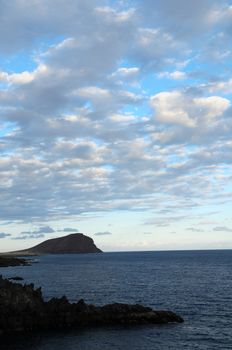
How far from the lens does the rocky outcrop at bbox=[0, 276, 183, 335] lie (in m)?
61.3

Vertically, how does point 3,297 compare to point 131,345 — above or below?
above

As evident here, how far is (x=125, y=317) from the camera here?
6500 cm

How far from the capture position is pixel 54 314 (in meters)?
63.7

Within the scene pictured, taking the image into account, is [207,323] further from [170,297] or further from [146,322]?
[170,297]

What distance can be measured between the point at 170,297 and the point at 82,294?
1912 centimetres

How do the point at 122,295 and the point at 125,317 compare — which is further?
the point at 122,295

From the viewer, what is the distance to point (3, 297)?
2467 inches

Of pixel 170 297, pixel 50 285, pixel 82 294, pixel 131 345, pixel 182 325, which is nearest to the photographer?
pixel 131 345

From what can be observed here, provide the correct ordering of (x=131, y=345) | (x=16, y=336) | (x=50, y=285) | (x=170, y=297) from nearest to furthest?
(x=131, y=345) < (x=16, y=336) < (x=170, y=297) < (x=50, y=285)

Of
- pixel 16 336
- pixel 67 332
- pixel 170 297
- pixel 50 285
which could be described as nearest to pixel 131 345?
pixel 67 332

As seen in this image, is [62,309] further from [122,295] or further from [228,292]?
[228,292]

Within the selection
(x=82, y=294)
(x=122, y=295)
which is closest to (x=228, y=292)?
(x=122, y=295)

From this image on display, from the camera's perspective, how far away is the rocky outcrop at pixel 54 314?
6134 cm

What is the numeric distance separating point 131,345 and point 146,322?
1174cm
